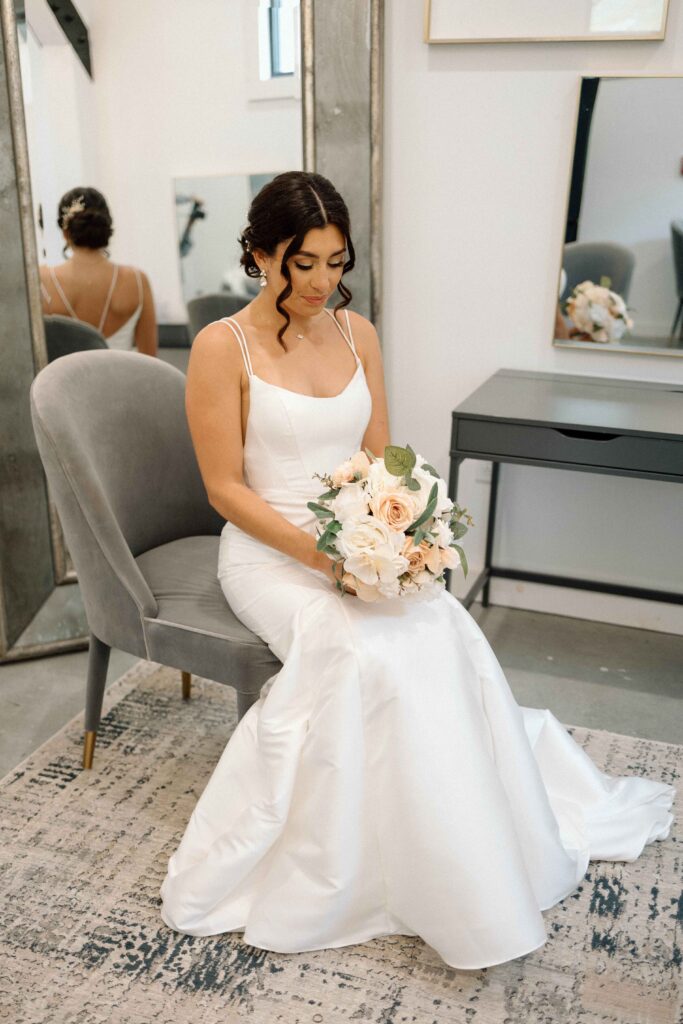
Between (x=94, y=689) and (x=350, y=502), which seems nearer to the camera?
(x=350, y=502)

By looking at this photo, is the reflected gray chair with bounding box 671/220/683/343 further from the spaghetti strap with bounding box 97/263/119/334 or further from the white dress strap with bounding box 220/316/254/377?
the spaghetti strap with bounding box 97/263/119/334

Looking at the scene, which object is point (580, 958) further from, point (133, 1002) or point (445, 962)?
point (133, 1002)

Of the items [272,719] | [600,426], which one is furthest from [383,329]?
[272,719]

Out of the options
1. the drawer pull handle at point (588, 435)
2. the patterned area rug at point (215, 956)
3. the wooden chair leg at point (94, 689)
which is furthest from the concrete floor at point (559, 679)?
the drawer pull handle at point (588, 435)

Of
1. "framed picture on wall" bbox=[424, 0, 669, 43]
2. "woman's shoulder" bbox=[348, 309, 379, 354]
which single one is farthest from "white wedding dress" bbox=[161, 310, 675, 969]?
"framed picture on wall" bbox=[424, 0, 669, 43]

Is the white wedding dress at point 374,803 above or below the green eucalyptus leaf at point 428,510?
below

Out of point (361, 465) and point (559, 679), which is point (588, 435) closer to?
point (559, 679)

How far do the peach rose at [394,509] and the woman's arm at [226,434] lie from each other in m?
0.28

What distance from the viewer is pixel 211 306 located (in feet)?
9.87

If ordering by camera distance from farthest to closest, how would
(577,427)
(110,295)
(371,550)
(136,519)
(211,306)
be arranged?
(211,306) → (110,295) → (577,427) → (136,519) → (371,550)

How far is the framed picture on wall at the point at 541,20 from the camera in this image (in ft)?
8.41

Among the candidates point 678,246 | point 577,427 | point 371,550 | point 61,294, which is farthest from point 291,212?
point 678,246

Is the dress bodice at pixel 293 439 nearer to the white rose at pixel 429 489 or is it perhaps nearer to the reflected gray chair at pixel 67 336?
the white rose at pixel 429 489

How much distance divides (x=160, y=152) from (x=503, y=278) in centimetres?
109
